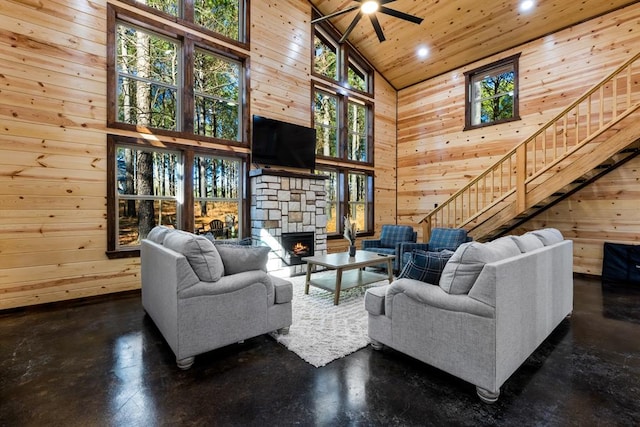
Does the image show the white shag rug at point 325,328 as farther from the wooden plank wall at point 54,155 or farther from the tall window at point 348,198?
the tall window at point 348,198

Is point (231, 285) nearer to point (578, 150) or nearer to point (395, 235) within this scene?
point (395, 235)

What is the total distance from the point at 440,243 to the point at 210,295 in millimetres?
4153

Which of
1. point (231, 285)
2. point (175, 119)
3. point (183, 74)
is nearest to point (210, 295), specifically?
point (231, 285)

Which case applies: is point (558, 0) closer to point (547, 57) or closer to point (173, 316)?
point (547, 57)

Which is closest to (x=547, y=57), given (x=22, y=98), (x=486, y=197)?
(x=486, y=197)

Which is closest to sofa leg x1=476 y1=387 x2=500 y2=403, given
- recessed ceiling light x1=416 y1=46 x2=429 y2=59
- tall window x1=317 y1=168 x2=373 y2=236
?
tall window x1=317 y1=168 x2=373 y2=236

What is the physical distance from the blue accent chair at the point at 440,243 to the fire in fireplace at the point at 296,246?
1.66 meters

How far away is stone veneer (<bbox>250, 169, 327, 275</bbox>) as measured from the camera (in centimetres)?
520

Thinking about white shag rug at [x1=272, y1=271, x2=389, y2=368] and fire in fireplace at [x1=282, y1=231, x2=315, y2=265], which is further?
fire in fireplace at [x1=282, y1=231, x2=315, y2=265]

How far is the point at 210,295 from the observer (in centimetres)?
231

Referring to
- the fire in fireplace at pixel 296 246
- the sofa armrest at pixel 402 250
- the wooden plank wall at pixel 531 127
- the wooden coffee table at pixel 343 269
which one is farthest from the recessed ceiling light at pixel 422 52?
the wooden coffee table at pixel 343 269

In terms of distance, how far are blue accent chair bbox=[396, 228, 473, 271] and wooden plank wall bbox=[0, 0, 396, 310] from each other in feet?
13.2

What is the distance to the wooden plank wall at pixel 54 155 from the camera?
11.3 feet

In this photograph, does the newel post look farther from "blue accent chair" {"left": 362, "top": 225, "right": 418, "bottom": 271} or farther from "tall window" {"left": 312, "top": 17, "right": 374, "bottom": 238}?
"tall window" {"left": 312, "top": 17, "right": 374, "bottom": 238}
